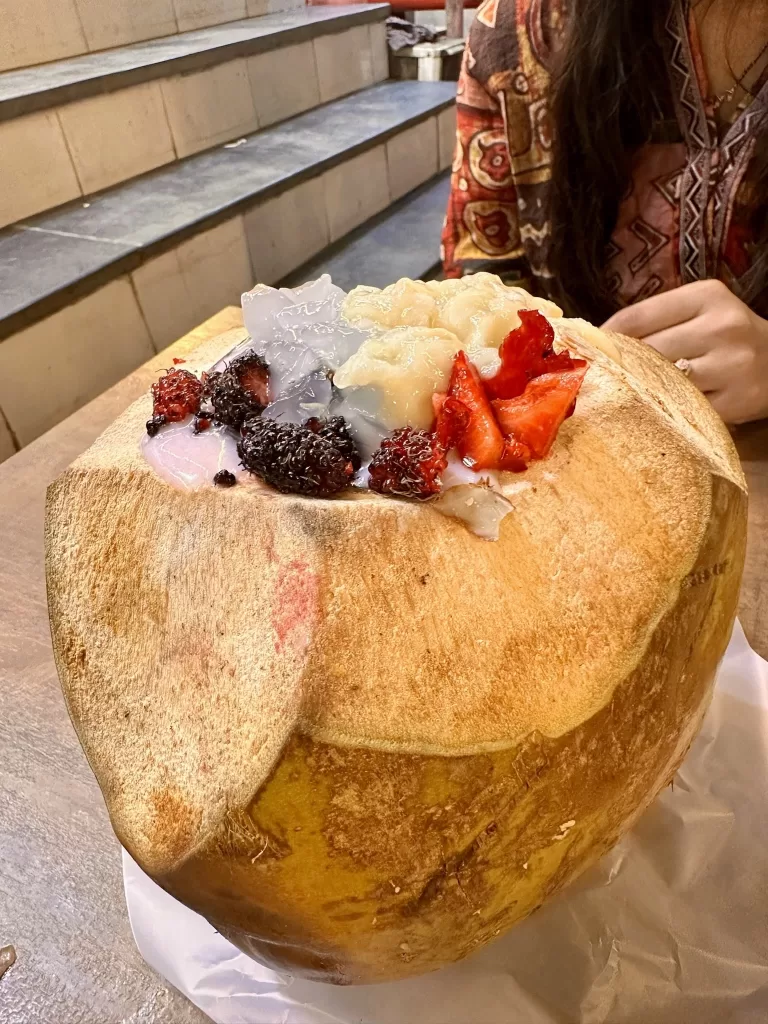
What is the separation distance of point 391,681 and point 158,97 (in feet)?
8.05

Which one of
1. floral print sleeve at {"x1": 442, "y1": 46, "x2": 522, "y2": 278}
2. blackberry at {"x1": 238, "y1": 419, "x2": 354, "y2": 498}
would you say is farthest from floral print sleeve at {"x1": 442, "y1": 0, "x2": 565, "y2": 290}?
blackberry at {"x1": 238, "y1": 419, "x2": 354, "y2": 498}

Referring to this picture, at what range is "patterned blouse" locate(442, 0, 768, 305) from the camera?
1.21 m

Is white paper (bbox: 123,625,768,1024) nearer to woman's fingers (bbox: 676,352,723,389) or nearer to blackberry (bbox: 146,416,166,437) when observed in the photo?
blackberry (bbox: 146,416,166,437)

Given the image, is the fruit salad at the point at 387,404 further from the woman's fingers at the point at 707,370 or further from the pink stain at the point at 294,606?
the woman's fingers at the point at 707,370

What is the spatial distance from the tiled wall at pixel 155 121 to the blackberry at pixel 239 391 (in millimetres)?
1750

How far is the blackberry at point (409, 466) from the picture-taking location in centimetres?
60

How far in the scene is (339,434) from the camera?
644mm

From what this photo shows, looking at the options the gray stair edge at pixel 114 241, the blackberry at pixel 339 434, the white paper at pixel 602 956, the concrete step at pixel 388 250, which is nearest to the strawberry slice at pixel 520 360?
the blackberry at pixel 339 434

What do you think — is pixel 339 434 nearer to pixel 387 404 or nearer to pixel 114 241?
pixel 387 404

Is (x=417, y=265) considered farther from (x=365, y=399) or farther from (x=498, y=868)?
(x=498, y=868)

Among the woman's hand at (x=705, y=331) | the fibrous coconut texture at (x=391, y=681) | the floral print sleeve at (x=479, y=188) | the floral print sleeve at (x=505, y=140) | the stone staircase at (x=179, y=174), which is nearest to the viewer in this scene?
the fibrous coconut texture at (x=391, y=681)

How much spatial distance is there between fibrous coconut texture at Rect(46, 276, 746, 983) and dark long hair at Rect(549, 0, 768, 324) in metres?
0.74

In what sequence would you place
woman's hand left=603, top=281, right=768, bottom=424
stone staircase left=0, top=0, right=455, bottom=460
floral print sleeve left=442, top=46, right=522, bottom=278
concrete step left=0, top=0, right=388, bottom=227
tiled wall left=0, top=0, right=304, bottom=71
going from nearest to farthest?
1. woman's hand left=603, top=281, right=768, bottom=424
2. floral print sleeve left=442, top=46, right=522, bottom=278
3. stone staircase left=0, top=0, right=455, bottom=460
4. concrete step left=0, top=0, right=388, bottom=227
5. tiled wall left=0, top=0, right=304, bottom=71

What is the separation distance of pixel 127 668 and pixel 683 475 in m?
0.49
